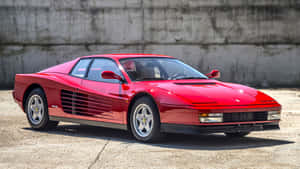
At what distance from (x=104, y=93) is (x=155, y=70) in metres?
0.80

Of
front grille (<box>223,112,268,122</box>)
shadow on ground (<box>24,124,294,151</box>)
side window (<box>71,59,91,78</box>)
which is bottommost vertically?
shadow on ground (<box>24,124,294,151</box>)

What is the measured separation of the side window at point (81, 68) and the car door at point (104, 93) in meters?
0.13

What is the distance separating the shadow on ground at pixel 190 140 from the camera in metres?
6.64

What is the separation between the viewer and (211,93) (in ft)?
22.1

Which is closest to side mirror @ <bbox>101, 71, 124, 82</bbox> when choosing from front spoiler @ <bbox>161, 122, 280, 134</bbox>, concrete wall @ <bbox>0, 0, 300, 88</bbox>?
front spoiler @ <bbox>161, 122, 280, 134</bbox>

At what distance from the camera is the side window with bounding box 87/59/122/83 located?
25.4 feet

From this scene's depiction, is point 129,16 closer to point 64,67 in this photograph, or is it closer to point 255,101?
point 64,67

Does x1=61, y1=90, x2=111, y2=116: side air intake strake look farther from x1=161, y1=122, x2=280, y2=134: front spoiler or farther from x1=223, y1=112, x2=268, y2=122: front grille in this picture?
x1=223, y1=112, x2=268, y2=122: front grille

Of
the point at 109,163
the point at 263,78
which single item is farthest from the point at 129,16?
the point at 109,163

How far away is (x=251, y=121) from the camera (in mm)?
6707

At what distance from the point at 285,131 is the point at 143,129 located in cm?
251

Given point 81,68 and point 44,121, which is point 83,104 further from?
point 44,121

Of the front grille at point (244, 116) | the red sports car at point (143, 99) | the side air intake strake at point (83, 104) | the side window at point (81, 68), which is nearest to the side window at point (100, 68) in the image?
the red sports car at point (143, 99)

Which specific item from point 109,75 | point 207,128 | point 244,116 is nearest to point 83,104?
point 109,75
